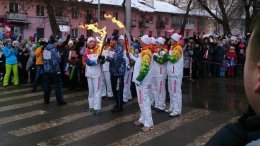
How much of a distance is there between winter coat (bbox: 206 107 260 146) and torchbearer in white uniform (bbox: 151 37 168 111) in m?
8.30

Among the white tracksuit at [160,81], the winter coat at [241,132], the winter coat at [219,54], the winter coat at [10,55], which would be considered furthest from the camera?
the winter coat at [219,54]

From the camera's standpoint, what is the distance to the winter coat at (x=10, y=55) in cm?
1458

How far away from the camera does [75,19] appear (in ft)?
162

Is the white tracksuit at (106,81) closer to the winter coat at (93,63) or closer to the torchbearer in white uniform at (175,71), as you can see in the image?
the winter coat at (93,63)

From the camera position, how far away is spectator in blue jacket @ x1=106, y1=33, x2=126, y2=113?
10023 millimetres

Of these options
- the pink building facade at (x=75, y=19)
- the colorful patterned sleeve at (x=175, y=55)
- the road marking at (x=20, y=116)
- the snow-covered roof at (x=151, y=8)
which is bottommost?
the road marking at (x=20, y=116)

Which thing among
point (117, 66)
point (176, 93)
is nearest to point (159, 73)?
point (176, 93)

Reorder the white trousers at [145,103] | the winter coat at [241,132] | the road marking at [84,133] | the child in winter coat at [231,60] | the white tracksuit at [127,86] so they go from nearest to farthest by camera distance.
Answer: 1. the winter coat at [241,132]
2. the road marking at [84,133]
3. the white trousers at [145,103]
4. the white tracksuit at [127,86]
5. the child in winter coat at [231,60]

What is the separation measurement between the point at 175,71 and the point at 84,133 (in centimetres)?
290

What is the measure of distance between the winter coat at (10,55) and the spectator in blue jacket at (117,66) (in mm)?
6024

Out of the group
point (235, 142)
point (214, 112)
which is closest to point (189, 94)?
point (214, 112)

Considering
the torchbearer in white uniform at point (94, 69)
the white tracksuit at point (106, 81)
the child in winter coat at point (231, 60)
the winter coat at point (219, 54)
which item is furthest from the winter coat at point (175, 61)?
the child in winter coat at point (231, 60)

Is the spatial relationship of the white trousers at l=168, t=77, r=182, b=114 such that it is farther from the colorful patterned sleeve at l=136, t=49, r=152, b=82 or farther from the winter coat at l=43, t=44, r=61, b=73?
the winter coat at l=43, t=44, r=61, b=73

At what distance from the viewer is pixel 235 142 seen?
153cm
